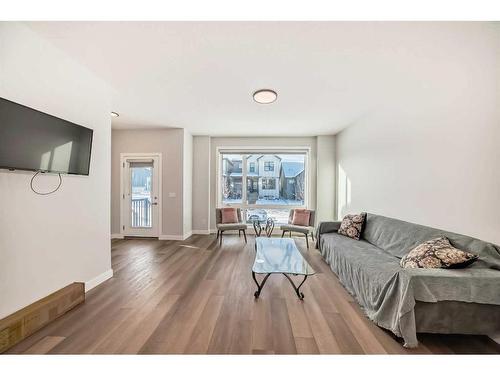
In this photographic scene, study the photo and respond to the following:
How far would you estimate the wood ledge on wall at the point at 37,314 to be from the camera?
1567 mm

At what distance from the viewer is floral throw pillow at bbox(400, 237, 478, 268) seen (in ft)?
5.67

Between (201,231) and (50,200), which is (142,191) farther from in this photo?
(50,200)

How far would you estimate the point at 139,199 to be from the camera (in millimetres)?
5109

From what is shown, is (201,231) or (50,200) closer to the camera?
(50,200)

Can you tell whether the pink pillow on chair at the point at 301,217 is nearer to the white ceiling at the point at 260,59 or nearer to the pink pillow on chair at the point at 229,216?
the pink pillow on chair at the point at 229,216

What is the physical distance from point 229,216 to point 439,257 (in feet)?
12.5

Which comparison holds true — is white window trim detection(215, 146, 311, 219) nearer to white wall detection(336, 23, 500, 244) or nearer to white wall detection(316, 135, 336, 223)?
white wall detection(316, 135, 336, 223)

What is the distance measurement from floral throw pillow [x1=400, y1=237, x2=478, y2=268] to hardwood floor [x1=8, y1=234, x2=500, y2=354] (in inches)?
21.8

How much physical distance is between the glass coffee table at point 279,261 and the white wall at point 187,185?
2.36 meters

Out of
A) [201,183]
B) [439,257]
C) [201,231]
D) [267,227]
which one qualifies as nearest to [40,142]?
[439,257]

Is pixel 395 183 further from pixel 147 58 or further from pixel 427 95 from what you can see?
pixel 147 58

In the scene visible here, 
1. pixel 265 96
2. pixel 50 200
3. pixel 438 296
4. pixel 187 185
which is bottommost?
pixel 438 296

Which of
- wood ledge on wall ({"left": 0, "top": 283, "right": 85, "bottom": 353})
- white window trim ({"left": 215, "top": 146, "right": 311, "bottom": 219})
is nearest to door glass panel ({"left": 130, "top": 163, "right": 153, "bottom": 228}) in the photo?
white window trim ({"left": 215, "top": 146, "right": 311, "bottom": 219})
